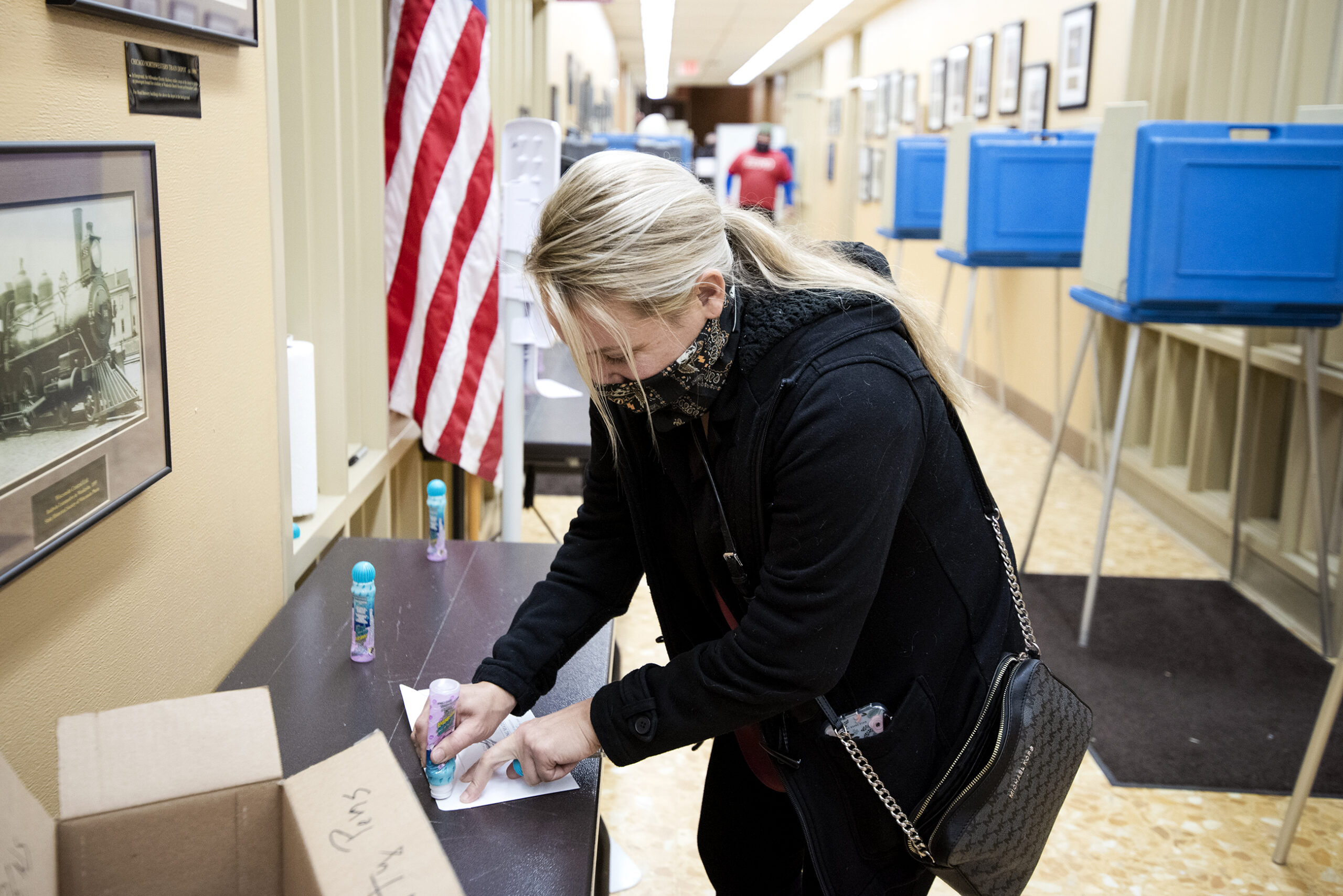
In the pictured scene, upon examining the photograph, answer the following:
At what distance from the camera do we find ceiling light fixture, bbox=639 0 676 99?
714cm

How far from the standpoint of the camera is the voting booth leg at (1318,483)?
3217mm

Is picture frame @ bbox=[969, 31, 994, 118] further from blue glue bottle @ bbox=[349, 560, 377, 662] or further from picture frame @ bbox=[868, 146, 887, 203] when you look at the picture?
blue glue bottle @ bbox=[349, 560, 377, 662]

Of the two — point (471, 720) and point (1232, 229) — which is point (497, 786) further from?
point (1232, 229)

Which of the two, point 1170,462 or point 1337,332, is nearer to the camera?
point 1337,332

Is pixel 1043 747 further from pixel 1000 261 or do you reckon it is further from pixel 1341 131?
pixel 1000 261

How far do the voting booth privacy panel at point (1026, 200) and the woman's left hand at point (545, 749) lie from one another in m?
3.95

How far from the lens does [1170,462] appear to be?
15.8 ft

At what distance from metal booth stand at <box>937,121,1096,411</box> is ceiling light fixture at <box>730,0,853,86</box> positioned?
297 centimetres

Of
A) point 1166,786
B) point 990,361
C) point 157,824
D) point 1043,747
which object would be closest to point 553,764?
point 157,824

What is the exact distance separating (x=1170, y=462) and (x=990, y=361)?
264 centimetres

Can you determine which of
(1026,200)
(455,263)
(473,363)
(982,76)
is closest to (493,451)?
(473,363)

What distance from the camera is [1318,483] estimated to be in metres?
3.24

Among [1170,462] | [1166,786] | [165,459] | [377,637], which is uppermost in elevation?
[165,459]

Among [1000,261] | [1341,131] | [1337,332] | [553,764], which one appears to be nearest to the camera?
[553,764]
